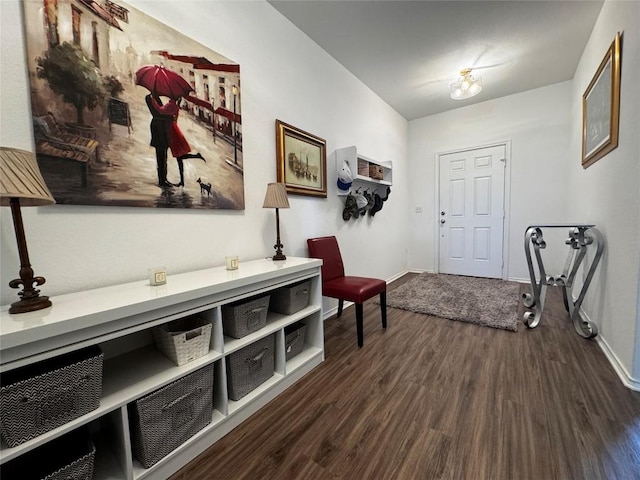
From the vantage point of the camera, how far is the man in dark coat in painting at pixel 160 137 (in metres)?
1.38

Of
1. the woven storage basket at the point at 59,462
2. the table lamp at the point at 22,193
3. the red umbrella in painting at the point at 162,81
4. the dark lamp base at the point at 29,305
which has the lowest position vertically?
the woven storage basket at the point at 59,462

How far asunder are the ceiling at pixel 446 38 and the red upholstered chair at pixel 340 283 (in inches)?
73.5

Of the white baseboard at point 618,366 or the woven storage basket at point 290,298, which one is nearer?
the white baseboard at point 618,366

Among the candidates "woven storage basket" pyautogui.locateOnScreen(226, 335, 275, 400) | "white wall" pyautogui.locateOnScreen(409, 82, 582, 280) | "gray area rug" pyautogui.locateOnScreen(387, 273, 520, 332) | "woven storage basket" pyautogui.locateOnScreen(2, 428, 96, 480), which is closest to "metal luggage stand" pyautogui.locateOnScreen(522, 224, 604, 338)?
"gray area rug" pyautogui.locateOnScreen(387, 273, 520, 332)

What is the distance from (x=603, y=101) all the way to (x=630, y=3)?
65 centimetres

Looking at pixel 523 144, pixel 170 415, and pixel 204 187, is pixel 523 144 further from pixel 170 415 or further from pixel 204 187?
pixel 170 415

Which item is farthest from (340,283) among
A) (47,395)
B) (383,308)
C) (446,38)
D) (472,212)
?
(472,212)

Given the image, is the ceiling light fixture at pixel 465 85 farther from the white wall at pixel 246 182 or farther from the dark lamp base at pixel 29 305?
the dark lamp base at pixel 29 305

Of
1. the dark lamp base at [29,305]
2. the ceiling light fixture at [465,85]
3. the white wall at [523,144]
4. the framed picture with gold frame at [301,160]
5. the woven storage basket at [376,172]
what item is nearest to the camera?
the dark lamp base at [29,305]

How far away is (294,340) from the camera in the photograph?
68.1 inches

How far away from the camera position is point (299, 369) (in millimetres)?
1656

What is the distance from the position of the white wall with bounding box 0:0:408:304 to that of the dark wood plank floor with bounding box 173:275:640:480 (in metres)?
0.99

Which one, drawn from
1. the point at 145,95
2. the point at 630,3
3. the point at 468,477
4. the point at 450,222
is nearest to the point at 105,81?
the point at 145,95

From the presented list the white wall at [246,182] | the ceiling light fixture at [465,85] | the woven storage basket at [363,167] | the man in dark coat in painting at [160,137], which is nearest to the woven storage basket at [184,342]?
the white wall at [246,182]
